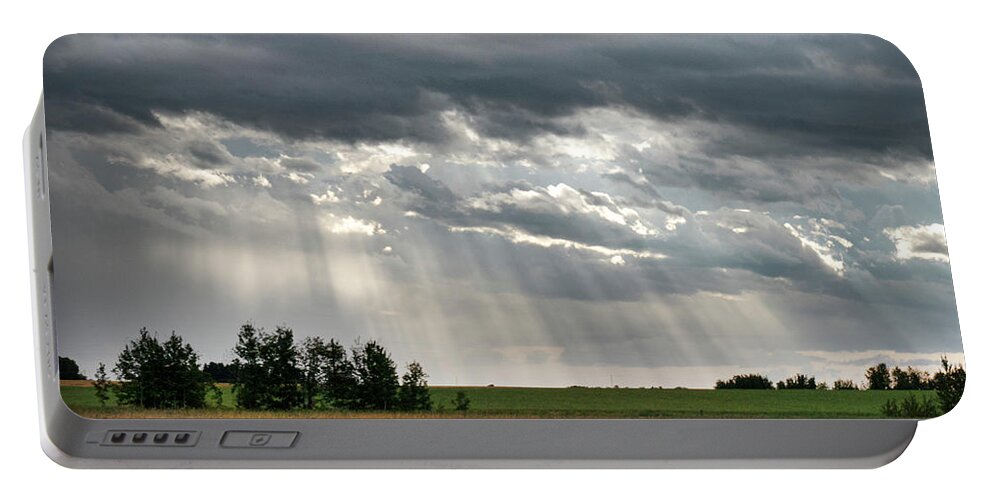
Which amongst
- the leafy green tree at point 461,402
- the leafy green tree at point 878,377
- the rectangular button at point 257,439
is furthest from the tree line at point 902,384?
the rectangular button at point 257,439

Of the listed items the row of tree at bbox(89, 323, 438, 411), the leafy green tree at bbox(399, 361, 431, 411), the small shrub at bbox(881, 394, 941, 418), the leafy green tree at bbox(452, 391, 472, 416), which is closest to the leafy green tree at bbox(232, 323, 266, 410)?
the row of tree at bbox(89, 323, 438, 411)

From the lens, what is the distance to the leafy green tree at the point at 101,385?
3172mm

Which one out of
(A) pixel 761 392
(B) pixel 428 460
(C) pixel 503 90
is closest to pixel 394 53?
(C) pixel 503 90

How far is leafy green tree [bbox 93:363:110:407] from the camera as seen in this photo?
3.17m

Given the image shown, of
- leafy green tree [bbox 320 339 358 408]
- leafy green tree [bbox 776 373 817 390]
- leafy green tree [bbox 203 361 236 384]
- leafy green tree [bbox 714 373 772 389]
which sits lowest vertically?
leafy green tree [bbox 203 361 236 384]

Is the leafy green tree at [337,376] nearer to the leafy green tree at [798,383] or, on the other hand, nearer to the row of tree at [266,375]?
the row of tree at [266,375]

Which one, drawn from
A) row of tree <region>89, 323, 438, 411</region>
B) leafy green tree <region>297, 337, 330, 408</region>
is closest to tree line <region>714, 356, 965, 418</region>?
row of tree <region>89, 323, 438, 411</region>

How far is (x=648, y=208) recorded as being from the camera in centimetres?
339

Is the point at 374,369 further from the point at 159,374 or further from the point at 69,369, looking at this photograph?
the point at 69,369

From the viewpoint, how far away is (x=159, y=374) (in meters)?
3.20

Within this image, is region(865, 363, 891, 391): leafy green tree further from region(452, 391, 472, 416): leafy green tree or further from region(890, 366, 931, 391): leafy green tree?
region(452, 391, 472, 416): leafy green tree

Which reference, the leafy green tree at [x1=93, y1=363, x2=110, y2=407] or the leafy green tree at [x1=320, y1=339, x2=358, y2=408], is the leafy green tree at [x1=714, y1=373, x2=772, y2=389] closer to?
the leafy green tree at [x1=320, y1=339, x2=358, y2=408]

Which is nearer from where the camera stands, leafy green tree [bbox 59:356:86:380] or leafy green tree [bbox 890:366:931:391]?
leafy green tree [bbox 59:356:86:380]

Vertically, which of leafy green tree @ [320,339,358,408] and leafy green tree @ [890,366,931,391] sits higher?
leafy green tree @ [890,366,931,391]
